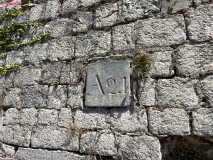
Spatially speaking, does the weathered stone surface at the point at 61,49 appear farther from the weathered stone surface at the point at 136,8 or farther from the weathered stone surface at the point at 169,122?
the weathered stone surface at the point at 169,122

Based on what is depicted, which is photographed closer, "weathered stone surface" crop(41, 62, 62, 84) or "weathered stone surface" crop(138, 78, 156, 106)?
"weathered stone surface" crop(138, 78, 156, 106)

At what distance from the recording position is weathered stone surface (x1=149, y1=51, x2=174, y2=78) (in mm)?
2039

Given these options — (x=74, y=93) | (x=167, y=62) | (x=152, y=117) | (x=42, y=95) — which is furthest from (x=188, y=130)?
(x=42, y=95)

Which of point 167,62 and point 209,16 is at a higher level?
point 209,16

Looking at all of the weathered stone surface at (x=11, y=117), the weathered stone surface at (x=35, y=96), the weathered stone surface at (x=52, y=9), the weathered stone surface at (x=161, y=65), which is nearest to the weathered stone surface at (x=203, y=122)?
the weathered stone surface at (x=161, y=65)

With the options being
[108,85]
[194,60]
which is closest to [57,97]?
[108,85]

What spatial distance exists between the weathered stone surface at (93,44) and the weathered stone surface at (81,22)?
0.15m

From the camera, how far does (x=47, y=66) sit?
8.93 ft

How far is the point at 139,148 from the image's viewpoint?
6.44 feet

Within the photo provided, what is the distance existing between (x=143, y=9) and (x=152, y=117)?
1.36 metres

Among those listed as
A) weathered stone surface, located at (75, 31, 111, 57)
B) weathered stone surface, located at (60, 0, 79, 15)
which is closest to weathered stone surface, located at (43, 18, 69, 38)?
weathered stone surface, located at (60, 0, 79, 15)

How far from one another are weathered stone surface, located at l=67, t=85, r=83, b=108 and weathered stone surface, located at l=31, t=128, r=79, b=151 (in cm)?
36

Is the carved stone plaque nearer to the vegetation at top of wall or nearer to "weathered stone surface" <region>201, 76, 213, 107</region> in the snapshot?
the vegetation at top of wall

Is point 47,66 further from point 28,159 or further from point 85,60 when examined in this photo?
point 28,159
